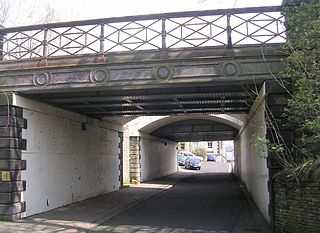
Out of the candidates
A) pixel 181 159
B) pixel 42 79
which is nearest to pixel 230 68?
pixel 42 79

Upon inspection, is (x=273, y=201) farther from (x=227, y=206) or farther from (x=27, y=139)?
(x=27, y=139)

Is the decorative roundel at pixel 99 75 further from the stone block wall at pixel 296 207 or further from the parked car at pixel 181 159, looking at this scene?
the parked car at pixel 181 159

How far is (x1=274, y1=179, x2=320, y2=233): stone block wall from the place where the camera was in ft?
27.6

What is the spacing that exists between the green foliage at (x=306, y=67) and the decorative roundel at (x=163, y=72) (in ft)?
10.2

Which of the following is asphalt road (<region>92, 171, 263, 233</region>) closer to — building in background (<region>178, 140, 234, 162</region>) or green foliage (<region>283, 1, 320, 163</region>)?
green foliage (<region>283, 1, 320, 163</region>)

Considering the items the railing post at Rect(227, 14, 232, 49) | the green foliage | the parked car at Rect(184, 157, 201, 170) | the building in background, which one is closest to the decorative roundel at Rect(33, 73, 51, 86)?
the railing post at Rect(227, 14, 232, 49)

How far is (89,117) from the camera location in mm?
18266

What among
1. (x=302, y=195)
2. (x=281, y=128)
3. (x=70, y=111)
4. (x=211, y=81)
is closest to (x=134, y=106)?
(x=70, y=111)

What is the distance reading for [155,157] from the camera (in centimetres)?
3334

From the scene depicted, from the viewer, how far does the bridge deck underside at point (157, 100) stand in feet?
42.6

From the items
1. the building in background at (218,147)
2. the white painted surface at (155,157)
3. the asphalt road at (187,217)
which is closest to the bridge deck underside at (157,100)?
the asphalt road at (187,217)

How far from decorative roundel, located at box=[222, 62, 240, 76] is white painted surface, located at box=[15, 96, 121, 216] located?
231 inches

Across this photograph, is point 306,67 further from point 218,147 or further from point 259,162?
point 218,147

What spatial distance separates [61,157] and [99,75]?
15.4 feet
